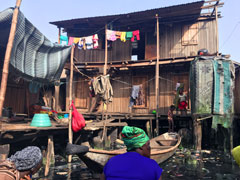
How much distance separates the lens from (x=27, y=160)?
2.18 metres

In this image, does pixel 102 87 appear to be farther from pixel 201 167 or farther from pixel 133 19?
pixel 133 19

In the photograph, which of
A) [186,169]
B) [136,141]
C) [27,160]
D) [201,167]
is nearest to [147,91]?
[201,167]

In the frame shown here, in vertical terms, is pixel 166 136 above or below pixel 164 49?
below

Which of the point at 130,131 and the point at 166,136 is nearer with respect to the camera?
the point at 130,131

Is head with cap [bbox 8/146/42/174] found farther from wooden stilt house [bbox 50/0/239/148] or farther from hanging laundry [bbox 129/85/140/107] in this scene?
hanging laundry [bbox 129/85/140/107]

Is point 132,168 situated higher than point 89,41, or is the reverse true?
point 89,41

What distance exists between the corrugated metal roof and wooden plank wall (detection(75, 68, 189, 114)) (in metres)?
3.80

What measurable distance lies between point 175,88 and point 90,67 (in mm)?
6417

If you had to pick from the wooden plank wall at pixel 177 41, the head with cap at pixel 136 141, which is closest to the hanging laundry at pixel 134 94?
the wooden plank wall at pixel 177 41

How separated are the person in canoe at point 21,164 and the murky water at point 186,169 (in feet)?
12.1

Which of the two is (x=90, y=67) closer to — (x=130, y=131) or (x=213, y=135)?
(x=213, y=135)

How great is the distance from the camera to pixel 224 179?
605 centimetres

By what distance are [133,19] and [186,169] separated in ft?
34.7

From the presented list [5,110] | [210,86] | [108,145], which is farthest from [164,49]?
[5,110]
